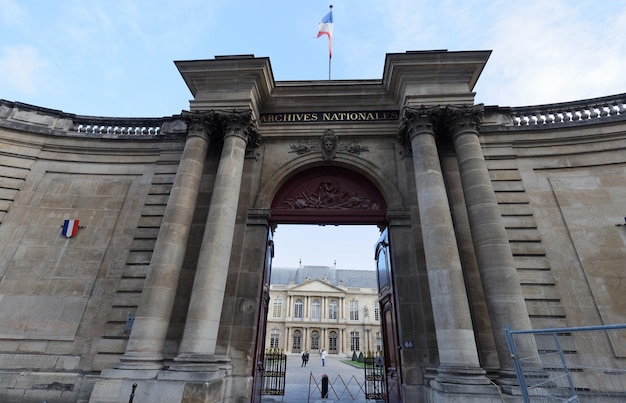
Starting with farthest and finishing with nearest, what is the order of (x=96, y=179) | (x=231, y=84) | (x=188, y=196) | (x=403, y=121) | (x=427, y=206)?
(x=96, y=179) → (x=231, y=84) → (x=403, y=121) → (x=188, y=196) → (x=427, y=206)

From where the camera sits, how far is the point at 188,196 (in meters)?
8.11

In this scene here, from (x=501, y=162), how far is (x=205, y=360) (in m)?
9.55

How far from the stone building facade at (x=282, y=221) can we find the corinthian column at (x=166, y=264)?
41 mm

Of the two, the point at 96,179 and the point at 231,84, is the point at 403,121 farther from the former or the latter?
the point at 96,179

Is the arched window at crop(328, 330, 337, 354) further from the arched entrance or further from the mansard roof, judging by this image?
the arched entrance

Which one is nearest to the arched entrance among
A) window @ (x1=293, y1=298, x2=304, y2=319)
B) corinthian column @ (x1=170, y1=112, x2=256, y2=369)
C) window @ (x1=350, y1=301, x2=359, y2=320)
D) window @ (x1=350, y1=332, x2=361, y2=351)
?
corinthian column @ (x1=170, y1=112, x2=256, y2=369)

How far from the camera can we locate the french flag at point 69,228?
9242mm

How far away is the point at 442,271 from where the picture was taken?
6.74 meters

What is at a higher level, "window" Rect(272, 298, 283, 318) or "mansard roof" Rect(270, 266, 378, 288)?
"mansard roof" Rect(270, 266, 378, 288)

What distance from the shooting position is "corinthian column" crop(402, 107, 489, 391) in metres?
6.00

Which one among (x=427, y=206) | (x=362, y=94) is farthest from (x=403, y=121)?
(x=427, y=206)

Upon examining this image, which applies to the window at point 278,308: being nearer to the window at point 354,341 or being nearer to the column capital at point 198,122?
the window at point 354,341

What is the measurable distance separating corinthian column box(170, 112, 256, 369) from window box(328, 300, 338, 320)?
56236 millimetres

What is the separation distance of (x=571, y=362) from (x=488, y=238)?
3045 millimetres
